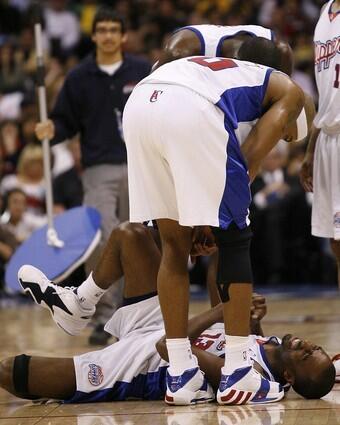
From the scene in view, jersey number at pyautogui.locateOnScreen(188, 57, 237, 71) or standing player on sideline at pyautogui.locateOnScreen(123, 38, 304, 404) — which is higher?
jersey number at pyautogui.locateOnScreen(188, 57, 237, 71)

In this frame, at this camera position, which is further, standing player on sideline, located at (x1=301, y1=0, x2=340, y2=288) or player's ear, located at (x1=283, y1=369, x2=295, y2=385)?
standing player on sideline, located at (x1=301, y1=0, x2=340, y2=288)

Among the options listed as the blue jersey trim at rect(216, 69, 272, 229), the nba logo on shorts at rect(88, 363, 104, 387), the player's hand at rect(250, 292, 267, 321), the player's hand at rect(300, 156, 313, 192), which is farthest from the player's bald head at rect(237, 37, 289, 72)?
the nba logo on shorts at rect(88, 363, 104, 387)

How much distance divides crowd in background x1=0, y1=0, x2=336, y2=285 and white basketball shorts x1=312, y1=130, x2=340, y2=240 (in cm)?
297

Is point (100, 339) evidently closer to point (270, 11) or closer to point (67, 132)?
point (67, 132)

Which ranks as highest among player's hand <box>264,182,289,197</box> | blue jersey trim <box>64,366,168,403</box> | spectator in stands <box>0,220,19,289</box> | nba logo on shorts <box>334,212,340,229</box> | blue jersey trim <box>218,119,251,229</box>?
blue jersey trim <box>218,119,251,229</box>

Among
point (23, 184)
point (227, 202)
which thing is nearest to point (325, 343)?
point (227, 202)

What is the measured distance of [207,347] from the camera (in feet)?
15.5

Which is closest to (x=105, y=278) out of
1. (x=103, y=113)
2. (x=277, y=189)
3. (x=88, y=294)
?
(x=88, y=294)

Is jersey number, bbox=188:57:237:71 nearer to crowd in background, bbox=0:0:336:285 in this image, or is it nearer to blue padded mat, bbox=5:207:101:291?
blue padded mat, bbox=5:207:101:291

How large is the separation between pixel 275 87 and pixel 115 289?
124 inches

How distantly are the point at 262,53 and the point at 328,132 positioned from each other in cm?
73

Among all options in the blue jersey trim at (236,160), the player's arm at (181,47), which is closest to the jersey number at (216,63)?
the blue jersey trim at (236,160)

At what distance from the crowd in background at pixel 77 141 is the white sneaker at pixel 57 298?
10.1 ft

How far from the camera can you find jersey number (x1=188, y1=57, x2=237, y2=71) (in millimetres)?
4590
